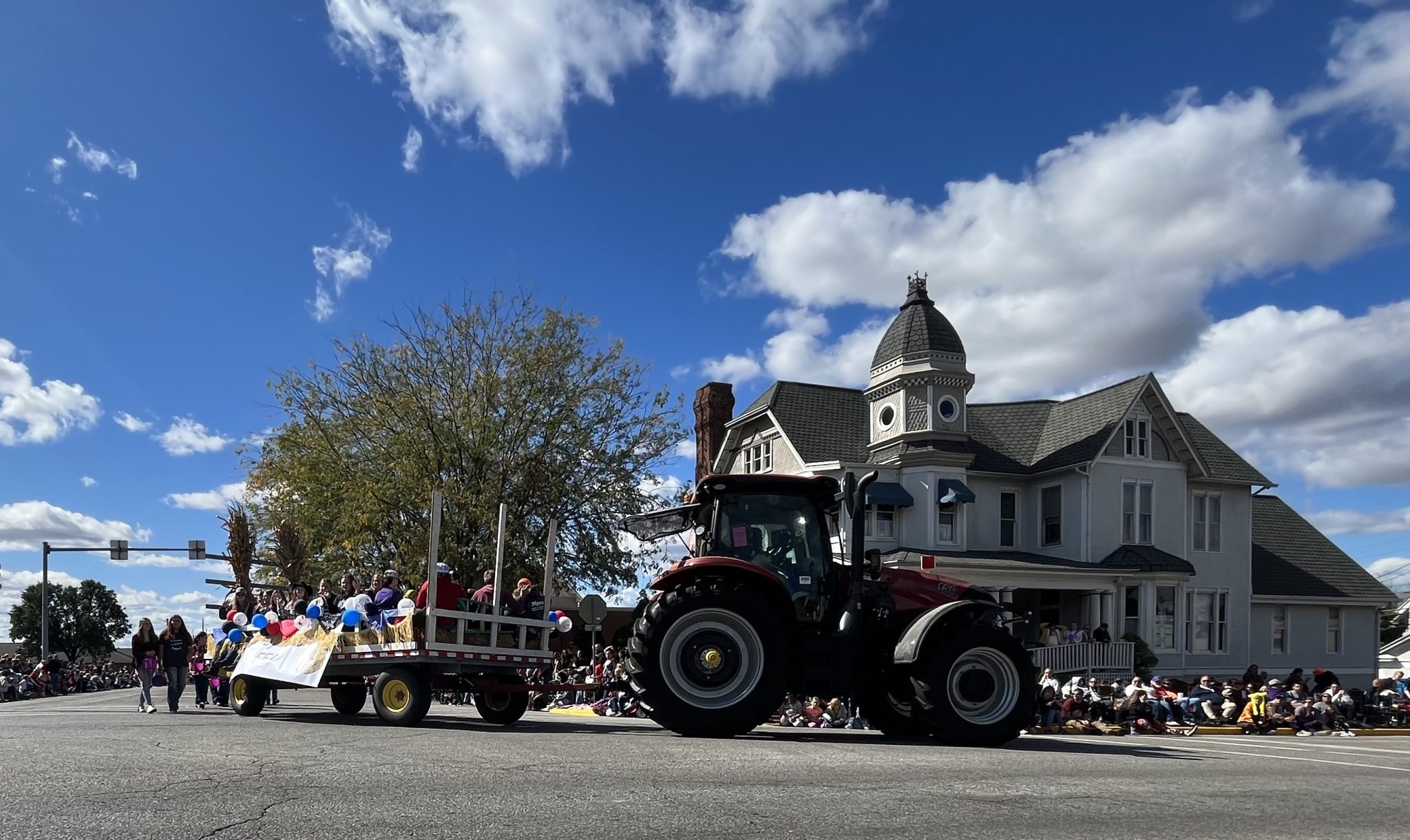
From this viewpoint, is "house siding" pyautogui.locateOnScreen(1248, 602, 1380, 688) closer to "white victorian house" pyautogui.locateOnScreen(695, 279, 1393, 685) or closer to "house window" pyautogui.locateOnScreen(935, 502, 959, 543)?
"white victorian house" pyautogui.locateOnScreen(695, 279, 1393, 685)

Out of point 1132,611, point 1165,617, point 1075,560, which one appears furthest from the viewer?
point 1165,617

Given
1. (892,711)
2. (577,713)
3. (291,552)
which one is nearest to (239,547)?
(291,552)

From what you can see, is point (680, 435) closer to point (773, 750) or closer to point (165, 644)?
point (165, 644)

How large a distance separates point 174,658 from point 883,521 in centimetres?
2106

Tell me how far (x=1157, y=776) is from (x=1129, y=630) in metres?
→ 27.3

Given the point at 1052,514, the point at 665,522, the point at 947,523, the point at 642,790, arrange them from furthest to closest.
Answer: the point at 1052,514 → the point at 947,523 → the point at 665,522 → the point at 642,790

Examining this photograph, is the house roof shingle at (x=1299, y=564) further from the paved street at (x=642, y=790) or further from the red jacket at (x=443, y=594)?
the red jacket at (x=443, y=594)

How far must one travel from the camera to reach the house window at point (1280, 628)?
3766 centimetres

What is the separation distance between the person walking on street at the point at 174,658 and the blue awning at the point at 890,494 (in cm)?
1876

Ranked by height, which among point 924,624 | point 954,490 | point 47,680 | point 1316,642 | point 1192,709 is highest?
point 954,490

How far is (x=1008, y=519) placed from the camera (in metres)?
35.6

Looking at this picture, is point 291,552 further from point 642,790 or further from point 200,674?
point 642,790

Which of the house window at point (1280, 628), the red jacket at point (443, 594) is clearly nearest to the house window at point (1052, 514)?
the house window at point (1280, 628)

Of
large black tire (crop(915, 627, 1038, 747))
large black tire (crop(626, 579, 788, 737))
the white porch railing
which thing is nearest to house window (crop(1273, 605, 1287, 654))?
the white porch railing
